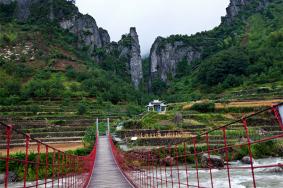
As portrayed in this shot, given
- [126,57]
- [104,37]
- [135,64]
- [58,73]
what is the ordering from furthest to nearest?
[135,64]
[126,57]
[104,37]
[58,73]

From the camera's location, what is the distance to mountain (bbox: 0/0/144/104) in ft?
157

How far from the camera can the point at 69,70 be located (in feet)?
189

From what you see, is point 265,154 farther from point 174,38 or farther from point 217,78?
point 174,38

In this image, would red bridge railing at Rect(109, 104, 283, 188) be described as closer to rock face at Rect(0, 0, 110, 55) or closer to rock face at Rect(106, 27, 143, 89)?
rock face at Rect(0, 0, 110, 55)

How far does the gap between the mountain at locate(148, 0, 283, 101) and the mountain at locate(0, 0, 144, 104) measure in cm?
1043

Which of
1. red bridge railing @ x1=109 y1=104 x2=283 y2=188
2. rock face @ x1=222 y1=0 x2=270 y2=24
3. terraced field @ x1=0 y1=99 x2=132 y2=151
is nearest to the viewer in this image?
red bridge railing @ x1=109 y1=104 x2=283 y2=188

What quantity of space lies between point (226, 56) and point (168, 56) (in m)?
45.0

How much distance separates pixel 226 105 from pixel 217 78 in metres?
29.4

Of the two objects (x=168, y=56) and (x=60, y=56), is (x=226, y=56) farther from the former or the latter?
(x=168, y=56)

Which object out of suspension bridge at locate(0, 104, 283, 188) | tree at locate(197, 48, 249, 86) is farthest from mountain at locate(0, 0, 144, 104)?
suspension bridge at locate(0, 104, 283, 188)

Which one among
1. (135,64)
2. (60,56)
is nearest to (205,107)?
(60,56)

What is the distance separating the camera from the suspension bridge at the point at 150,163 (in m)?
3.16

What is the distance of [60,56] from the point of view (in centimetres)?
6712

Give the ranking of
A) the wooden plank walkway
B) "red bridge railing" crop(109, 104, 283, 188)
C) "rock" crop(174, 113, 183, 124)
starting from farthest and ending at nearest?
"rock" crop(174, 113, 183, 124)
"red bridge railing" crop(109, 104, 283, 188)
the wooden plank walkway
